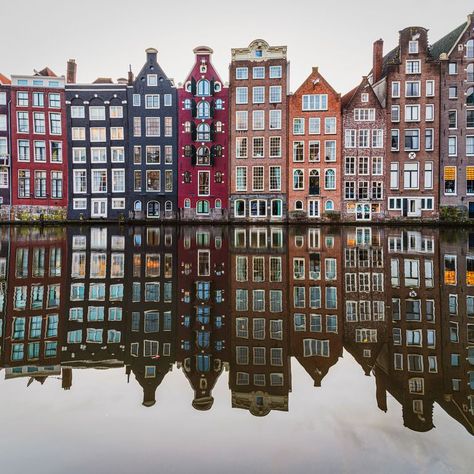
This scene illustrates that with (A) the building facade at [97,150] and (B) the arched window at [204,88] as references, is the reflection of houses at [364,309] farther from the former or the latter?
(A) the building facade at [97,150]

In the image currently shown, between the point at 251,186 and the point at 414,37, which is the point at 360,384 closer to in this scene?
the point at 251,186

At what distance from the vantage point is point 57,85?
53625 millimetres

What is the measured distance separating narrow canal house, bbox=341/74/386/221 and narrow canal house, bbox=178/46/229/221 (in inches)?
561

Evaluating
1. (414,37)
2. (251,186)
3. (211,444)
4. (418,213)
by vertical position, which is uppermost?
(414,37)

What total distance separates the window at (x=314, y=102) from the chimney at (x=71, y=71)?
95.3 feet

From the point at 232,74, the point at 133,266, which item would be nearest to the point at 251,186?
the point at 232,74

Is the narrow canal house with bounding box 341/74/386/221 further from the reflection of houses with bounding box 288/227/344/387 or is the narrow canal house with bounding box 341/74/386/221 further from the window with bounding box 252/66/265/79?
the reflection of houses with bounding box 288/227/344/387

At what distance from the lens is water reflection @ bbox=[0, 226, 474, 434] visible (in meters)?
5.94

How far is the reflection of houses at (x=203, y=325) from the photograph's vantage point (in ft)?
20.1

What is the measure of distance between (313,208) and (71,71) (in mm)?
34882

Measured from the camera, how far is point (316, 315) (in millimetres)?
9219

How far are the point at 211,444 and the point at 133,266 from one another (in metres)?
11.9

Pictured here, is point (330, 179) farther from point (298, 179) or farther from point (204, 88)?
point (204, 88)

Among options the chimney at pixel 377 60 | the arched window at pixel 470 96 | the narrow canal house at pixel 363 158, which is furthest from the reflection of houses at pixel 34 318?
the arched window at pixel 470 96
